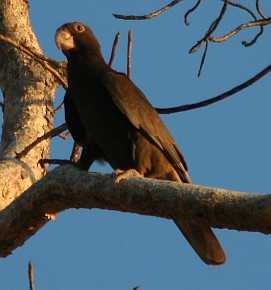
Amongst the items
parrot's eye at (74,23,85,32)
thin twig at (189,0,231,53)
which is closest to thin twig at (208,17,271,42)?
thin twig at (189,0,231,53)

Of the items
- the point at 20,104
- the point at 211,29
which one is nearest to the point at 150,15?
the point at 211,29

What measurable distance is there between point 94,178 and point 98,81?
1.55 m

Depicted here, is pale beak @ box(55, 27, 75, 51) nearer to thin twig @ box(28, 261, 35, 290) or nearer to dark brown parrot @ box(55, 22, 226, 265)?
dark brown parrot @ box(55, 22, 226, 265)

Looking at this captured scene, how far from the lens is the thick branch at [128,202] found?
2.81 meters

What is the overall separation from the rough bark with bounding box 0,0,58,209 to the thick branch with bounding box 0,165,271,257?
453mm

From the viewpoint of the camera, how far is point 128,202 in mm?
3193

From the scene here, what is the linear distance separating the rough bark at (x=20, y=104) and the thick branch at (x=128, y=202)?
45 centimetres

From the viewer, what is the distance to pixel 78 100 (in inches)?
190

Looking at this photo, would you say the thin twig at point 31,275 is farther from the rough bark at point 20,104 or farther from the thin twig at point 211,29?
the thin twig at point 211,29

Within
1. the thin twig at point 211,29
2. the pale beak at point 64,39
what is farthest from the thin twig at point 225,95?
the pale beak at point 64,39

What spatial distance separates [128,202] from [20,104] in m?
1.74

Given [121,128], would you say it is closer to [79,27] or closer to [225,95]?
[79,27]

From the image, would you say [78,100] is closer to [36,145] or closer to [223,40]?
[36,145]

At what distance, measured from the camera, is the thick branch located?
111 inches
